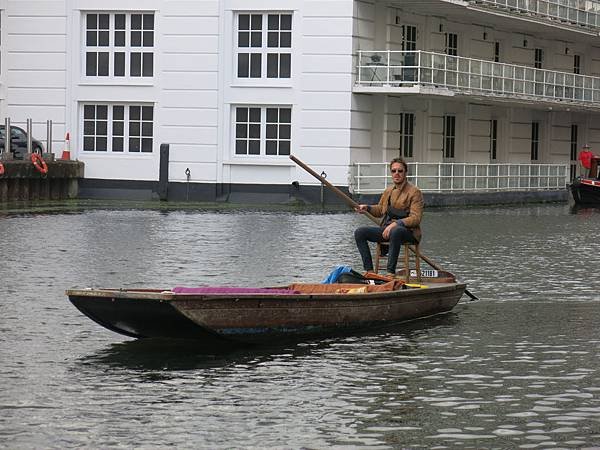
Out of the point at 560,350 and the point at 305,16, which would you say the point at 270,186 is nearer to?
the point at 305,16

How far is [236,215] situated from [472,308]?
21261 mm

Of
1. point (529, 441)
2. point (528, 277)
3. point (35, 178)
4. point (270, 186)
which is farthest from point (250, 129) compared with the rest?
point (529, 441)

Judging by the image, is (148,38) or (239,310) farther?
(148,38)

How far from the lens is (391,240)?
19.2 metres

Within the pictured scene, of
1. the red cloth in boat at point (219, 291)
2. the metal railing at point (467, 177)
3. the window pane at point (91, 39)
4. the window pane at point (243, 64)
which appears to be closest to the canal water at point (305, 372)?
the red cloth in boat at point (219, 291)

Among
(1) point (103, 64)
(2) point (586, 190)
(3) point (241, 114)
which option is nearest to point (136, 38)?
(1) point (103, 64)

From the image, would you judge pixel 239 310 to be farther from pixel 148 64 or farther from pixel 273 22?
pixel 148 64

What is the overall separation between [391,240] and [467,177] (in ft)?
105

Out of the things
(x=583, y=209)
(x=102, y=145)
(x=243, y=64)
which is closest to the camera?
(x=243, y=64)

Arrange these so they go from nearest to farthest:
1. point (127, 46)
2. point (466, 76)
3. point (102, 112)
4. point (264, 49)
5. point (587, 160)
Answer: point (264, 49) < point (127, 46) < point (102, 112) < point (466, 76) < point (587, 160)

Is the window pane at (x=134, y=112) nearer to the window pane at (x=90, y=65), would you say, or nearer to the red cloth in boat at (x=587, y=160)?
the window pane at (x=90, y=65)

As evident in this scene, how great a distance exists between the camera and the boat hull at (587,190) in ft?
172

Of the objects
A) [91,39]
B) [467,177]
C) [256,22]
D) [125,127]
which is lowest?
[467,177]

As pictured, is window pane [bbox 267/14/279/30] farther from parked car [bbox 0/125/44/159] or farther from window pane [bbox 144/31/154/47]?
parked car [bbox 0/125/44/159]
